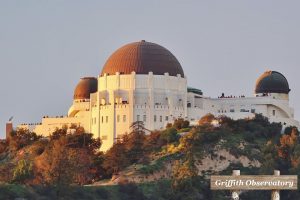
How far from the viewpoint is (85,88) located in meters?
157

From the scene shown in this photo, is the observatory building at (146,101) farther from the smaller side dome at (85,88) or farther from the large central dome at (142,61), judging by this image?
the smaller side dome at (85,88)

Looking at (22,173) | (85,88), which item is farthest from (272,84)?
(22,173)

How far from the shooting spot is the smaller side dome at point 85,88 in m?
157

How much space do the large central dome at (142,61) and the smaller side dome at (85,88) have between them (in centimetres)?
809

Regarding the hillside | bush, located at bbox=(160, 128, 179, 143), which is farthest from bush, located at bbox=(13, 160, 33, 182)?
Answer: bush, located at bbox=(160, 128, 179, 143)

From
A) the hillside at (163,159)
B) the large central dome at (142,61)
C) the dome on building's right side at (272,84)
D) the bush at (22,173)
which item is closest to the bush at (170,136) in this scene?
the hillside at (163,159)

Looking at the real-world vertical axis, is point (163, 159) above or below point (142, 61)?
below

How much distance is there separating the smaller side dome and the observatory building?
2743mm

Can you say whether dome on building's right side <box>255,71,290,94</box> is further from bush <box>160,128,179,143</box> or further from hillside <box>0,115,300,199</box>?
bush <box>160,128,179,143</box>

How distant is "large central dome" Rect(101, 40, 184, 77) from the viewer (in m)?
146

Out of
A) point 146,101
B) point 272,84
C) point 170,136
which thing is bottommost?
point 170,136

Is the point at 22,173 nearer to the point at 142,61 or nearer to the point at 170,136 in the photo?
the point at 170,136

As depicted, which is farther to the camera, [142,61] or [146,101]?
[142,61]

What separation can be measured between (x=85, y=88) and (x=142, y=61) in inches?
545
